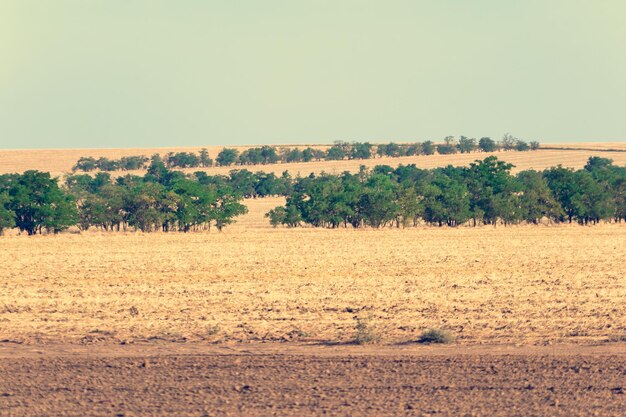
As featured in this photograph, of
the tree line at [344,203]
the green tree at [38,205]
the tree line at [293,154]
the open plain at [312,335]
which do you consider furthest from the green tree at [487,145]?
the open plain at [312,335]

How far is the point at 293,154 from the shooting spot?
170 m

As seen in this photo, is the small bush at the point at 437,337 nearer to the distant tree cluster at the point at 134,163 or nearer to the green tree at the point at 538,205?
the green tree at the point at 538,205

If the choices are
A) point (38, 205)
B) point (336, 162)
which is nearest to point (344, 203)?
point (38, 205)

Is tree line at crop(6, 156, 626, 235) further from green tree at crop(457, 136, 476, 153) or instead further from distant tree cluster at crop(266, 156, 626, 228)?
green tree at crop(457, 136, 476, 153)

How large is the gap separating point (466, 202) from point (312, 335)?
192 ft

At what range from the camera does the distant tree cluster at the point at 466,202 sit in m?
74.6

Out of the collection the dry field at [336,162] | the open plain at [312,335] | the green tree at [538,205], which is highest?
the dry field at [336,162]

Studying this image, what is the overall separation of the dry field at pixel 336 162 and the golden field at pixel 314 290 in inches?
3791

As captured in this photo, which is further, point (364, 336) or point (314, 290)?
point (314, 290)

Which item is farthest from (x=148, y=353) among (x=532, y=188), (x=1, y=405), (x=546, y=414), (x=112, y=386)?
(x=532, y=188)

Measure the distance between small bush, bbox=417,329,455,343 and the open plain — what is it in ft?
0.65

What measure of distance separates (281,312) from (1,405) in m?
10.4

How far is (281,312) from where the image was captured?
2373 cm

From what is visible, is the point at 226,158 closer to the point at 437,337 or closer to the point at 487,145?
the point at 487,145
